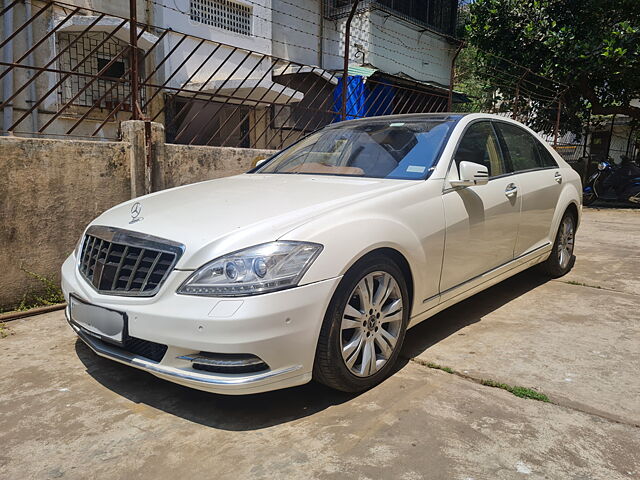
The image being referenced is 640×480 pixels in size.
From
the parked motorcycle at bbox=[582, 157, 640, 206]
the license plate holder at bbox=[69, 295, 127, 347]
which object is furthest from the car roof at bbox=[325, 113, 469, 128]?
the parked motorcycle at bbox=[582, 157, 640, 206]

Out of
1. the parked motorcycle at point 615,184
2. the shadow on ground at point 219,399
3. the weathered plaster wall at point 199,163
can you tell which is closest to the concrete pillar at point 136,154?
the weathered plaster wall at point 199,163

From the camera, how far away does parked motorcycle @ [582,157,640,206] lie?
1202 centimetres

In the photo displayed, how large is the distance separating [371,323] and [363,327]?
7 cm

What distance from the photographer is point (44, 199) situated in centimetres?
395

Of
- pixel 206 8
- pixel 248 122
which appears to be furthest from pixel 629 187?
pixel 206 8

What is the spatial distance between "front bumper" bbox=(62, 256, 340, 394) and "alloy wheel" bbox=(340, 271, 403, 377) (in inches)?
9.5

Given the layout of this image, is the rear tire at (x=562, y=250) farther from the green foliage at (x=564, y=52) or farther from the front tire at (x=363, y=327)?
the green foliage at (x=564, y=52)

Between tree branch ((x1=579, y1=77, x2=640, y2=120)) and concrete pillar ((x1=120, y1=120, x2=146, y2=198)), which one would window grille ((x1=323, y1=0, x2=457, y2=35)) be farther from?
concrete pillar ((x1=120, y1=120, x2=146, y2=198))

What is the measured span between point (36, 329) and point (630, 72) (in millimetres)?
12505

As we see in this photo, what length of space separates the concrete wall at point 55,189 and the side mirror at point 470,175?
2.76 m

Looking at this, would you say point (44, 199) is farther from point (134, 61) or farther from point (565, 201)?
point (565, 201)

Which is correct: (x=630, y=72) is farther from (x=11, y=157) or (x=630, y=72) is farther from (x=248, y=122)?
(x=11, y=157)

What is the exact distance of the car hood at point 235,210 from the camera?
2.31 metres

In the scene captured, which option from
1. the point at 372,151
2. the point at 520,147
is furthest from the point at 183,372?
the point at 520,147
